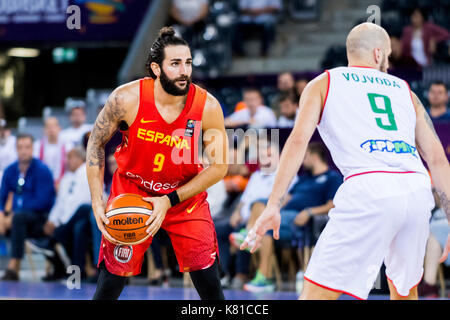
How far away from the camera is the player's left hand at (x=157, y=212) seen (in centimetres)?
420

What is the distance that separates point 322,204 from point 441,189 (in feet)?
13.4

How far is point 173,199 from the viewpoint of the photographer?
432 centimetres

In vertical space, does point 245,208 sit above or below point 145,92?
below

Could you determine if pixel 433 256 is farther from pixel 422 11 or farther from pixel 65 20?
pixel 65 20

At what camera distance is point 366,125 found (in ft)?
11.9

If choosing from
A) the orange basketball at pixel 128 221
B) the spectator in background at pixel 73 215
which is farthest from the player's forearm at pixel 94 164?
the spectator in background at pixel 73 215

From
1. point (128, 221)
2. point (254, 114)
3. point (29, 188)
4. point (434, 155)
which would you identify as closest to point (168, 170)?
point (128, 221)

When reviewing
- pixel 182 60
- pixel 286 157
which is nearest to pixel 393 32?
pixel 182 60

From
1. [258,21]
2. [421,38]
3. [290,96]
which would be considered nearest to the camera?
[290,96]

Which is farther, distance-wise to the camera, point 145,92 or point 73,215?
point 73,215

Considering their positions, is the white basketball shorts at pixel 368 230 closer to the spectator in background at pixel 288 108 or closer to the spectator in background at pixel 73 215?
the spectator in background at pixel 288 108

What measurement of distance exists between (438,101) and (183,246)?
473cm

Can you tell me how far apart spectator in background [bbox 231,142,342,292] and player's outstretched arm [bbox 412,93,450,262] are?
12.6 feet
